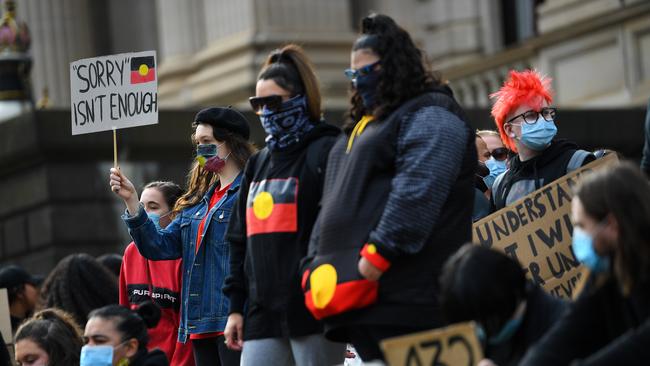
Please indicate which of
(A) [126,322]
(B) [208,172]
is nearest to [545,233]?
(B) [208,172]

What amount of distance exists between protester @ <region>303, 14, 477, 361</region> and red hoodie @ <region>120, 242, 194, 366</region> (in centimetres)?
235

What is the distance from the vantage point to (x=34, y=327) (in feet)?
28.1

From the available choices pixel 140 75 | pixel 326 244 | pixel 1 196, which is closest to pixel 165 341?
pixel 140 75

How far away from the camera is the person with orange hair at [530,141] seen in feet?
26.6

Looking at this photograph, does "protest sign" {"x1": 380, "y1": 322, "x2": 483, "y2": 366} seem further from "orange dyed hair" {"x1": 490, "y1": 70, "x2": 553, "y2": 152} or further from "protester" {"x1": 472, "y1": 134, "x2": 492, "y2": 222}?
"orange dyed hair" {"x1": 490, "y1": 70, "x2": 553, "y2": 152}

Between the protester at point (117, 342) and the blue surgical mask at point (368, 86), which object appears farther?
the protester at point (117, 342)

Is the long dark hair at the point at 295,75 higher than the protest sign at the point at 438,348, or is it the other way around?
the long dark hair at the point at 295,75

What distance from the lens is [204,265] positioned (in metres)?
8.27

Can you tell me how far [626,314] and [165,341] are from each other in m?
3.89

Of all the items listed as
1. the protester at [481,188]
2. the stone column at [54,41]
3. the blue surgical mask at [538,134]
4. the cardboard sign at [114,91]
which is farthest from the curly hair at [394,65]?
the stone column at [54,41]

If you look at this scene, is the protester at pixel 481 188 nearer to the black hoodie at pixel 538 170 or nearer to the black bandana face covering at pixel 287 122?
the black hoodie at pixel 538 170

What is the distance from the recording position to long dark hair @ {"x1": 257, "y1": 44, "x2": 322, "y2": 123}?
706 cm

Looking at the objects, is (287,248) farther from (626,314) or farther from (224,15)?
(224,15)

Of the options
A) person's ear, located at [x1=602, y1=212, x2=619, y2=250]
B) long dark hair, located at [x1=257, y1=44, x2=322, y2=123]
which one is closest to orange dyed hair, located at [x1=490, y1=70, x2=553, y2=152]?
long dark hair, located at [x1=257, y1=44, x2=322, y2=123]
